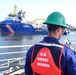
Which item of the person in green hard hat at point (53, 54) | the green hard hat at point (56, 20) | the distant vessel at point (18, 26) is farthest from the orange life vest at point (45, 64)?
the distant vessel at point (18, 26)

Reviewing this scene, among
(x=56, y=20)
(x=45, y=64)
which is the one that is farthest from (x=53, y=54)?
(x=56, y=20)

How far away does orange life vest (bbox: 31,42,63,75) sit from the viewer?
229 cm

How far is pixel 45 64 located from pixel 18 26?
2910 inches

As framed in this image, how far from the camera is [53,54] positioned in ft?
7.61

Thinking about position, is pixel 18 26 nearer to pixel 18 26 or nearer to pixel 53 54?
pixel 18 26

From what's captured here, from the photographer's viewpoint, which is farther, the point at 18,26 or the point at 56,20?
the point at 18,26

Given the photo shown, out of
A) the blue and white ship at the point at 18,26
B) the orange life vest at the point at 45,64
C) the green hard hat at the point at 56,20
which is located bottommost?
the blue and white ship at the point at 18,26

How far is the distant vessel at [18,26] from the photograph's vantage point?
73938mm

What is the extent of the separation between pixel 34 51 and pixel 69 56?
0.35 m

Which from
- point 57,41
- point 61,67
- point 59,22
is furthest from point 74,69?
point 59,22

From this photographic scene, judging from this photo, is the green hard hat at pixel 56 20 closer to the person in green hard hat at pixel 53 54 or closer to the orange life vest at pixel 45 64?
the person in green hard hat at pixel 53 54

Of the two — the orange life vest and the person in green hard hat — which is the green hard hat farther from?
the orange life vest

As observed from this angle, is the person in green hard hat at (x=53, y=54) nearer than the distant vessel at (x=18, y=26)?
Yes

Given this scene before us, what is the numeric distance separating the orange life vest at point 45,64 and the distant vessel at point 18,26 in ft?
232
